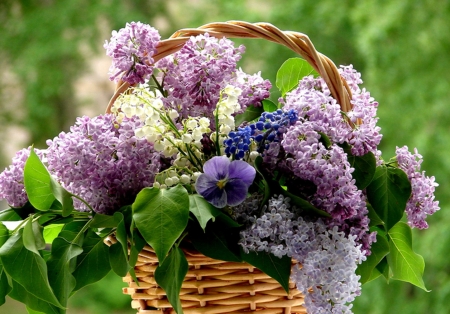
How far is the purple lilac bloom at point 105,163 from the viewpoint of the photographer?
2.42 ft

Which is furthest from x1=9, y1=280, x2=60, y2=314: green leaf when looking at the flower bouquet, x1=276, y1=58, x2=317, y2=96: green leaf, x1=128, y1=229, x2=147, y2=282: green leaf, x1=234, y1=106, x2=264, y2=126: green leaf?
x1=276, y1=58, x2=317, y2=96: green leaf

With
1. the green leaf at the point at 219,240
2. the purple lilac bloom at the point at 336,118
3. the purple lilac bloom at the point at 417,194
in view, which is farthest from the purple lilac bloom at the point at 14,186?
the purple lilac bloom at the point at 417,194

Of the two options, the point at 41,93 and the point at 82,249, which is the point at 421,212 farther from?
the point at 41,93

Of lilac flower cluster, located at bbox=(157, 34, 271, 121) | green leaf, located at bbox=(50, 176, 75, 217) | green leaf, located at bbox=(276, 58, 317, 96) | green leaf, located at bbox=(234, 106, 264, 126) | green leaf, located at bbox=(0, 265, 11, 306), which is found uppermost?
green leaf, located at bbox=(276, 58, 317, 96)

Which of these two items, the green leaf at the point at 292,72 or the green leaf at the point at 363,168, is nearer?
the green leaf at the point at 363,168

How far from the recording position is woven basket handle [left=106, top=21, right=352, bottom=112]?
80 centimetres

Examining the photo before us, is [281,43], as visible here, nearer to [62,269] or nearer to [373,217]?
[373,217]

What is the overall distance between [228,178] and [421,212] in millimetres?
254

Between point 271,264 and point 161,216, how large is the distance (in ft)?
Answer: 0.43

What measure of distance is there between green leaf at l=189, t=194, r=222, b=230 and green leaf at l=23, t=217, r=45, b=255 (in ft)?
0.52

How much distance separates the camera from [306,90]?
773 millimetres

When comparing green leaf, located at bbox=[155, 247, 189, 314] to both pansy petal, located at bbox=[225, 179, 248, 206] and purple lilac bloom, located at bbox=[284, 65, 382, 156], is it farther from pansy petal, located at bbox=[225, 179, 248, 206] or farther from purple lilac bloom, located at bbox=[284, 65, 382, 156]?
purple lilac bloom, located at bbox=[284, 65, 382, 156]

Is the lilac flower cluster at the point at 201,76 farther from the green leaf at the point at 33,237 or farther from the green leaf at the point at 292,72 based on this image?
the green leaf at the point at 33,237

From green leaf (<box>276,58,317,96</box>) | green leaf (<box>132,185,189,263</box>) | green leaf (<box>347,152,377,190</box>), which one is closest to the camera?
green leaf (<box>132,185,189,263</box>)
